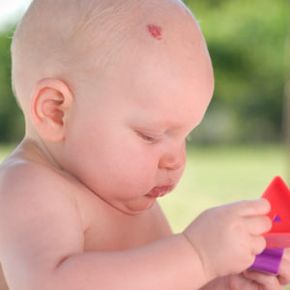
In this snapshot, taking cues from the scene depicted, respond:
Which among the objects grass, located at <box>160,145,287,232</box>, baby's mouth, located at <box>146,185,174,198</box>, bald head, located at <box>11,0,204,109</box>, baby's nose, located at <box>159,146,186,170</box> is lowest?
grass, located at <box>160,145,287,232</box>

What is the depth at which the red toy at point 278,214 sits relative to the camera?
0.93m

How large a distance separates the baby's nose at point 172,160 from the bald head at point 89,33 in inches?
5.3

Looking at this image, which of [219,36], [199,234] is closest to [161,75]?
[199,234]

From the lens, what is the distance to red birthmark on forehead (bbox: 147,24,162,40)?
3.27 feet

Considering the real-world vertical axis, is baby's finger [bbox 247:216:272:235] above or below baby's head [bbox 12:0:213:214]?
below

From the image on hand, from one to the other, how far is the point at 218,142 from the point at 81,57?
7.79 meters

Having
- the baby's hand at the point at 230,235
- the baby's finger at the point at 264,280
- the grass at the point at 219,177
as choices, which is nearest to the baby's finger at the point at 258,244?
the baby's hand at the point at 230,235

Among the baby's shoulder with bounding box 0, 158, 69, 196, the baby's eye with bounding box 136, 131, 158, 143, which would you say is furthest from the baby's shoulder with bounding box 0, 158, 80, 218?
the baby's eye with bounding box 136, 131, 158, 143

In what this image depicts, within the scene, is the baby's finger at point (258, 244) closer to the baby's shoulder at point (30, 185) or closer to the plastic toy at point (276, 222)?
the plastic toy at point (276, 222)

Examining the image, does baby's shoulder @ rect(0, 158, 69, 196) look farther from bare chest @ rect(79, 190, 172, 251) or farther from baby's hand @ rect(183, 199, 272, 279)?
baby's hand @ rect(183, 199, 272, 279)

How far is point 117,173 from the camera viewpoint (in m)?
1.00

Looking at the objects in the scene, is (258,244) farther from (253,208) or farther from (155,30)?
(155,30)

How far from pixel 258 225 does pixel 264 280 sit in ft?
0.61

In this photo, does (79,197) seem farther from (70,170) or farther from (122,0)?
(122,0)
